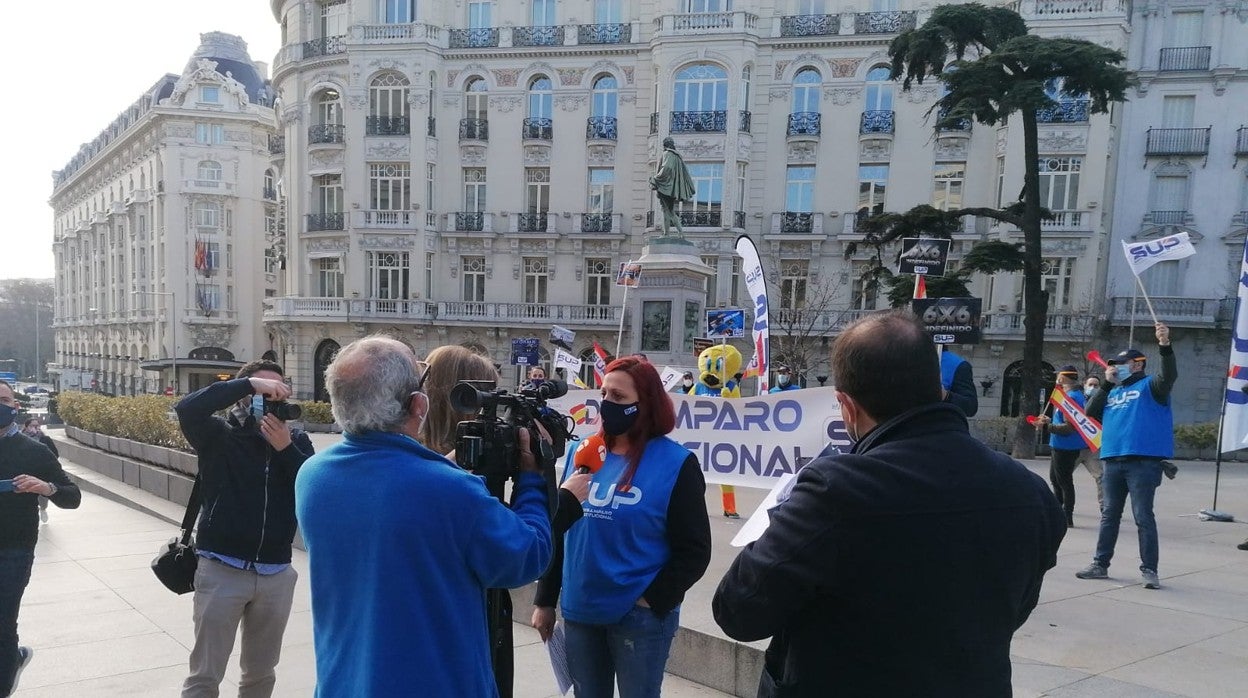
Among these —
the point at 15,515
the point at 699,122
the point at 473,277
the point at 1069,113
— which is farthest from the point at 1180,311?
the point at 15,515

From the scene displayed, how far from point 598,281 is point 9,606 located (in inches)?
1088

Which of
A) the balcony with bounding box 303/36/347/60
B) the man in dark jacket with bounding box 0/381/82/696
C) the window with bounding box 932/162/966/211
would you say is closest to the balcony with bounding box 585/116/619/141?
the balcony with bounding box 303/36/347/60

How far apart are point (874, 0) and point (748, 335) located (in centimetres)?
1390

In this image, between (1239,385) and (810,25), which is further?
(810,25)

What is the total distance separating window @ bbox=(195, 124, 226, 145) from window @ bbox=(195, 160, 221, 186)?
4.57 feet

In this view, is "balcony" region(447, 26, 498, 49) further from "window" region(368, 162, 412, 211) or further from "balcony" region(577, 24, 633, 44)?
"window" region(368, 162, 412, 211)

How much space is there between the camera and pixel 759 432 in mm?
6188

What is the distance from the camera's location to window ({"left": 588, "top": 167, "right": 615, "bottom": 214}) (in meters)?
30.8

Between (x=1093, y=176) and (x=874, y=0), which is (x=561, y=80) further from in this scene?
(x=1093, y=176)

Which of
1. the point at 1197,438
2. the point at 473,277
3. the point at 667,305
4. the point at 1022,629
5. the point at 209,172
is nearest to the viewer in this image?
the point at 1022,629

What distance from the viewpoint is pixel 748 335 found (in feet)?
96.0

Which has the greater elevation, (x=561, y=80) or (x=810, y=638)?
(x=561, y=80)

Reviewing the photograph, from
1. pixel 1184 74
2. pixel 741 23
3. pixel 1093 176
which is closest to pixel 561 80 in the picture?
pixel 741 23

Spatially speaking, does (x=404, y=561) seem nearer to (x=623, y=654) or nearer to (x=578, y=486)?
(x=578, y=486)
